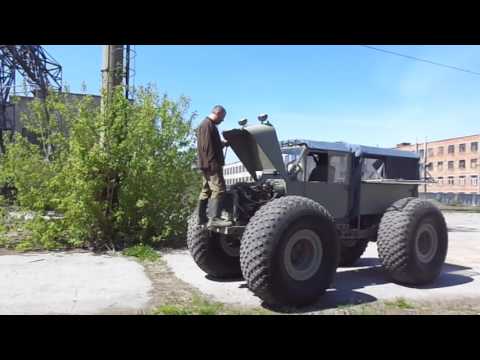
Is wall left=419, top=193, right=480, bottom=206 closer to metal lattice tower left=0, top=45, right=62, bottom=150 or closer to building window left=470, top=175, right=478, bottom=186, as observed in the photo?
building window left=470, top=175, right=478, bottom=186

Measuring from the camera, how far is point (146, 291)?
6.16 m

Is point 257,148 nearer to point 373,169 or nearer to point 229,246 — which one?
point 229,246

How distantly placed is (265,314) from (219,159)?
2030 millimetres

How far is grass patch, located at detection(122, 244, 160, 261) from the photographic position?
8.96 meters

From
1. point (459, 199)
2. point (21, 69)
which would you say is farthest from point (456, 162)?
point (21, 69)

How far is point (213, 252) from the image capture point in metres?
6.83

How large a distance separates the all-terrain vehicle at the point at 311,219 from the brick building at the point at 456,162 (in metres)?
59.4

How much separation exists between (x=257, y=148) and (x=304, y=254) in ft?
5.74

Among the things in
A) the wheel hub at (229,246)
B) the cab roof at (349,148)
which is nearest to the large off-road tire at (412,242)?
the cab roof at (349,148)

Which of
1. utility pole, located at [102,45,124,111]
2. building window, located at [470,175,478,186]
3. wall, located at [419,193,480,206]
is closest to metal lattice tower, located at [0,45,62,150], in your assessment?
utility pole, located at [102,45,124,111]

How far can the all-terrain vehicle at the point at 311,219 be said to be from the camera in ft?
17.3

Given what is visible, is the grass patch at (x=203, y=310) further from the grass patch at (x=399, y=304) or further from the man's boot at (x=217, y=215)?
the grass patch at (x=399, y=304)

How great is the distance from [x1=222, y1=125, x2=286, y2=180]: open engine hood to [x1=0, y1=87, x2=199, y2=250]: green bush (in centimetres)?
380
